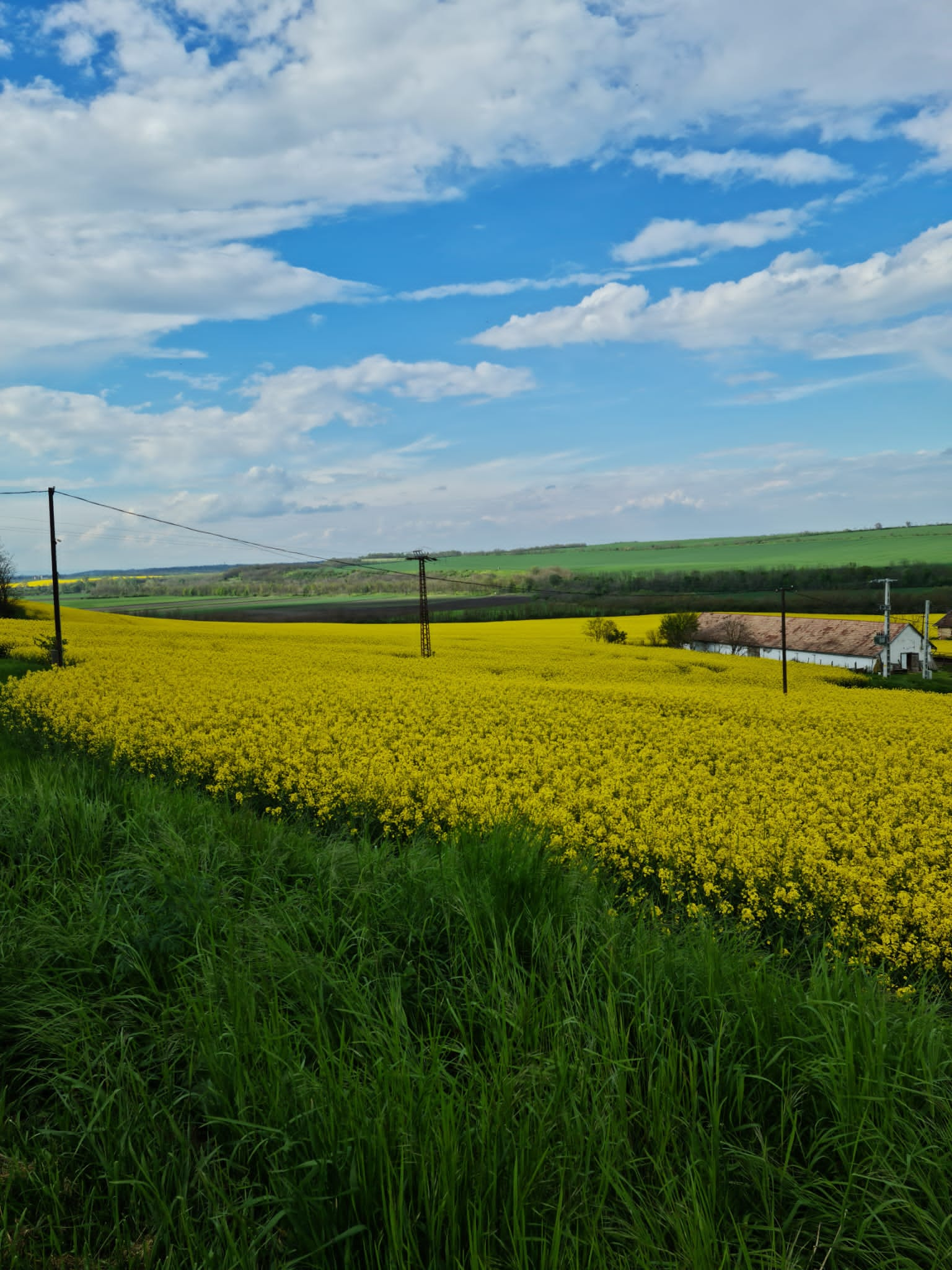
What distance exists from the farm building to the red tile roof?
0.14 ft

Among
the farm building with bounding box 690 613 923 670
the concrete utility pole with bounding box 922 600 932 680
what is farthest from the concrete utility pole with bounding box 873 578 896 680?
the concrete utility pole with bounding box 922 600 932 680

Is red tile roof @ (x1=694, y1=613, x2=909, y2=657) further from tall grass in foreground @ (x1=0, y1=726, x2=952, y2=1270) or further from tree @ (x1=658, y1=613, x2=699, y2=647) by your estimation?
tall grass in foreground @ (x1=0, y1=726, x2=952, y2=1270)

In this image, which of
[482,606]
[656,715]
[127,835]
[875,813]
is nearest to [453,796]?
[127,835]

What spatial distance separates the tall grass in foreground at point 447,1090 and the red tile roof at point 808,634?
52.8 m

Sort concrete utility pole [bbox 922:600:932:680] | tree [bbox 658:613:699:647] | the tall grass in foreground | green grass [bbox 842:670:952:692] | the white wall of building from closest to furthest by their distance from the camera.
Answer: the tall grass in foreground → green grass [bbox 842:670:952:692] → concrete utility pole [bbox 922:600:932:680] → the white wall of building → tree [bbox 658:613:699:647]

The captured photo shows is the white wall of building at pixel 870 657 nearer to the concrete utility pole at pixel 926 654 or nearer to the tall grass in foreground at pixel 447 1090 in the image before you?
the concrete utility pole at pixel 926 654

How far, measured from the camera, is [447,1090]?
2.80 metres

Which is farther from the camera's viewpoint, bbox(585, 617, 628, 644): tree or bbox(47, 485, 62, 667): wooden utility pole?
bbox(585, 617, 628, 644): tree

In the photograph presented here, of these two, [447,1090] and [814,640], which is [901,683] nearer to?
[814,640]

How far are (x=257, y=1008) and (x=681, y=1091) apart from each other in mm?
1690

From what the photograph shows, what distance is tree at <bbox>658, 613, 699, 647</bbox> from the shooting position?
2356 inches

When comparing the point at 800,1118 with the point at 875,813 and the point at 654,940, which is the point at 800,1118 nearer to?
the point at 654,940

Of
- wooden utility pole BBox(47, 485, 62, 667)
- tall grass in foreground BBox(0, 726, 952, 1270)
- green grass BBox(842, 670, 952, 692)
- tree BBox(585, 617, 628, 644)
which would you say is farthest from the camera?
tree BBox(585, 617, 628, 644)

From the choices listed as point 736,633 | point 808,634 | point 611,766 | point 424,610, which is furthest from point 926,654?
point 611,766
